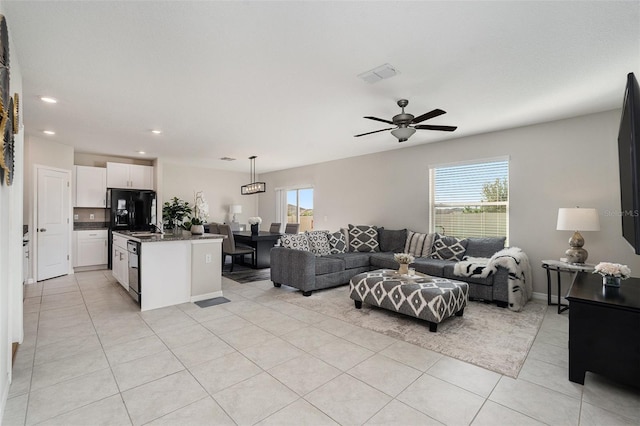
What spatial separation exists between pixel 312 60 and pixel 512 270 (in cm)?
343

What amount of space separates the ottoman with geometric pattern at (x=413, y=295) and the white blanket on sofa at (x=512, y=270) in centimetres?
65

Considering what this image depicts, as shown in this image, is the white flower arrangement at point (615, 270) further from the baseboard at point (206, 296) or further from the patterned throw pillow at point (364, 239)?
the baseboard at point (206, 296)

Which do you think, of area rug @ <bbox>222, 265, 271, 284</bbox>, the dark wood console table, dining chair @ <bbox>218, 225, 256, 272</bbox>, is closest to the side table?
the dark wood console table

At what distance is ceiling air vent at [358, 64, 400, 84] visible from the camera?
267cm

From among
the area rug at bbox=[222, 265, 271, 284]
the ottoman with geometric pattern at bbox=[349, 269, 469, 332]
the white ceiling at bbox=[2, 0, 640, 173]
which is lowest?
the area rug at bbox=[222, 265, 271, 284]

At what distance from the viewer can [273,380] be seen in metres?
2.16

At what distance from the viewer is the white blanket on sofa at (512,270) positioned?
12.3 ft

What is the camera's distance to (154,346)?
2727mm

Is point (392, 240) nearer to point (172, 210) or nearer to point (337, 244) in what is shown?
point (337, 244)

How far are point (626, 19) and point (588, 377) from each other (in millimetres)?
2579

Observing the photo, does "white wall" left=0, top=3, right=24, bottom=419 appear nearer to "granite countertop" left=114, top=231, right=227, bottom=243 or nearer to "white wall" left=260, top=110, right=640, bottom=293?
"granite countertop" left=114, top=231, right=227, bottom=243

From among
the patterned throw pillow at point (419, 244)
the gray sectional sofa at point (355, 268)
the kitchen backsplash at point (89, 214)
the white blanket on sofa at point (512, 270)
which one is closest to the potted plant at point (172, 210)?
the kitchen backsplash at point (89, 214)

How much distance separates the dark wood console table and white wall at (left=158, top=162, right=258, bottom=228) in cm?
822

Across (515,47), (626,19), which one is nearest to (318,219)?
(515,47)
